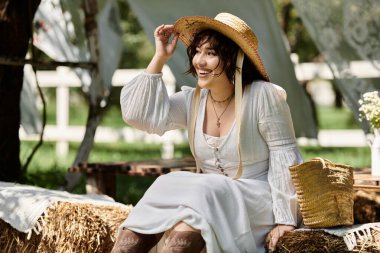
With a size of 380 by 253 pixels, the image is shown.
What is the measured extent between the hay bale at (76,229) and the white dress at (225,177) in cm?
56

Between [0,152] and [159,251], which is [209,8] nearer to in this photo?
[0,152]

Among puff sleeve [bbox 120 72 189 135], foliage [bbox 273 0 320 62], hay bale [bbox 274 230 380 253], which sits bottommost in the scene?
hay bale [bbox 274 230 380 253]

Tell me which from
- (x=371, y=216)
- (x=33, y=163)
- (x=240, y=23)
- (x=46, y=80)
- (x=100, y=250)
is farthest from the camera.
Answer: (x=46, y=80)

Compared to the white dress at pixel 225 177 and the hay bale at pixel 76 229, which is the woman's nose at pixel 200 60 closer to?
the white dress at pixel 225 177

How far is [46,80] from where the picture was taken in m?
10.4

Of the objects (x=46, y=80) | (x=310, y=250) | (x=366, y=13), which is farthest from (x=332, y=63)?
(x=46, y=80)

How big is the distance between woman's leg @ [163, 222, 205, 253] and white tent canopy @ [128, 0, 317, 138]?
289 centimetres

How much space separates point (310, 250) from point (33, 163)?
5811 millimetres

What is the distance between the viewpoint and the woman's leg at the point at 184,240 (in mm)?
3197

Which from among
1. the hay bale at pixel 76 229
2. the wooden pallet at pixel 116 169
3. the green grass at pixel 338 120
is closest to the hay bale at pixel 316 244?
the hay bale at pixel 76 229

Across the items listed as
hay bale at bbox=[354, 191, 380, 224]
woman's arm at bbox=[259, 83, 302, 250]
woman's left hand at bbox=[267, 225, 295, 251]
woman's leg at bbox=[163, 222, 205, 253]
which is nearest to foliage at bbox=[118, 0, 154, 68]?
hay bale at bbox=[354, 191, 380, 224]

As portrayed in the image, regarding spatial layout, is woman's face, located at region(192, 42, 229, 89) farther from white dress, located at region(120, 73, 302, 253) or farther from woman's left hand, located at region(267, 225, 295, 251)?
woman's left hand, located at region(267, 225, 295, 251)

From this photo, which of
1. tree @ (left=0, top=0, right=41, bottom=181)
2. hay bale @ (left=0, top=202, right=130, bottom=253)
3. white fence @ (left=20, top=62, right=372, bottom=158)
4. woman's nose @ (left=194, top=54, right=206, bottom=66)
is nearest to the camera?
woman's nose @ (left=194, top=54, right=206, bottom=66)

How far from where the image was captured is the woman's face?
3.58 metres
